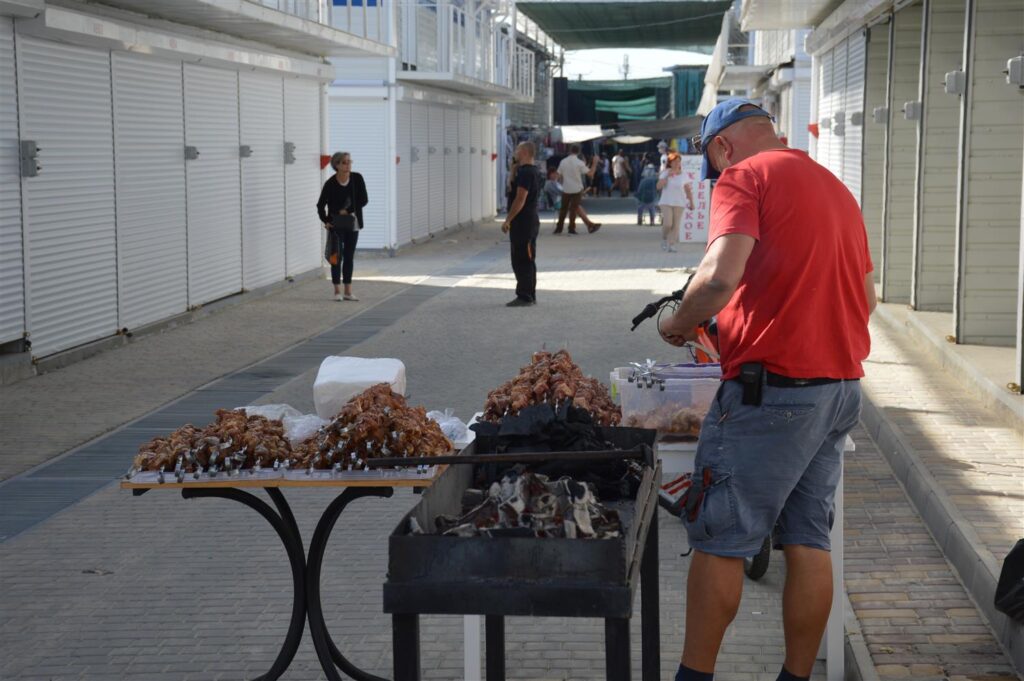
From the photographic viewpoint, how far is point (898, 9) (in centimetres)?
1545

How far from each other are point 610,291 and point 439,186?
12.8m

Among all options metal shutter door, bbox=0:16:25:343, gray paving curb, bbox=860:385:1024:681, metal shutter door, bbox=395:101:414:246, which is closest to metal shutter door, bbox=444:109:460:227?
metal shutter door, bbox=395:101:414:246

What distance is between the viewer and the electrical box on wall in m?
11.8

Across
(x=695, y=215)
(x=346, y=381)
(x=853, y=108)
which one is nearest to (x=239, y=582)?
(x=346, y=381)

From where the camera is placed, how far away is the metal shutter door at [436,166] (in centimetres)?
3070

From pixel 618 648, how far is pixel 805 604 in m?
1.19

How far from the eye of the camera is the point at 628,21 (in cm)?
4562

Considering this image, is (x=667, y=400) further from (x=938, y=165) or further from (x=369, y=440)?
(x=938, y=165)

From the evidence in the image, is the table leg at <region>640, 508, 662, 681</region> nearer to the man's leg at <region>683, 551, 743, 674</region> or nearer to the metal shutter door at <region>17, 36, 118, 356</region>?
the man's leg at <region>683, 551, 743, 674</region>

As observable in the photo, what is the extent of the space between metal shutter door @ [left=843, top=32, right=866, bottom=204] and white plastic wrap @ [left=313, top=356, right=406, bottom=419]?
508 inches

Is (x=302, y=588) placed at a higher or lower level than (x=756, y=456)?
lower

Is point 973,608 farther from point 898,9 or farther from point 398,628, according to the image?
point 898,9

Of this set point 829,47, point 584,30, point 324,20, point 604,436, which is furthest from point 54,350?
point 584,30

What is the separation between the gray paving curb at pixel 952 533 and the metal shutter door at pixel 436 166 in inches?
862
